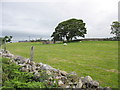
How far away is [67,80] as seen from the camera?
279cm

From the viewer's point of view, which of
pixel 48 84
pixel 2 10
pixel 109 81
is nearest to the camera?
pixel 48 84

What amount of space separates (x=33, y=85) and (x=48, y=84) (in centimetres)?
35

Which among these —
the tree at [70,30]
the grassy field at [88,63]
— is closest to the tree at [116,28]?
the tree at [70,30]

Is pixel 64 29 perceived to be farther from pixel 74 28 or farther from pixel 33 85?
pixel 33 85

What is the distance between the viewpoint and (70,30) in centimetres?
3045

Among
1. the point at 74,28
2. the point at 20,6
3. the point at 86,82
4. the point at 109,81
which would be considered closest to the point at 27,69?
the point at 86,82

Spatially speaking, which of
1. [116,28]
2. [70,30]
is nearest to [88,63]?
[70,30]

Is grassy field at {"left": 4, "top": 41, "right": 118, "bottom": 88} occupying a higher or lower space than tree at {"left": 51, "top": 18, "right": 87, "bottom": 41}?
lower

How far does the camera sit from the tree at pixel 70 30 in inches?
1206

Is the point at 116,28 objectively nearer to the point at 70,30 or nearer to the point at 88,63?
the point at 70,30

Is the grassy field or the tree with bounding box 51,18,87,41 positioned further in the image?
the tree with bounding box 51,18,87,41

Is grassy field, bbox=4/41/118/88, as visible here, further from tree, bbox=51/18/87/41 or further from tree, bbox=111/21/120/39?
tree, bbox=111/21/120/39

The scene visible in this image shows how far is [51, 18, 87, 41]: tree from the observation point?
30.6 m

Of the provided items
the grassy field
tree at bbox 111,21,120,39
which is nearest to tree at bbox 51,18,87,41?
tree at bbox 111,21,120,39
